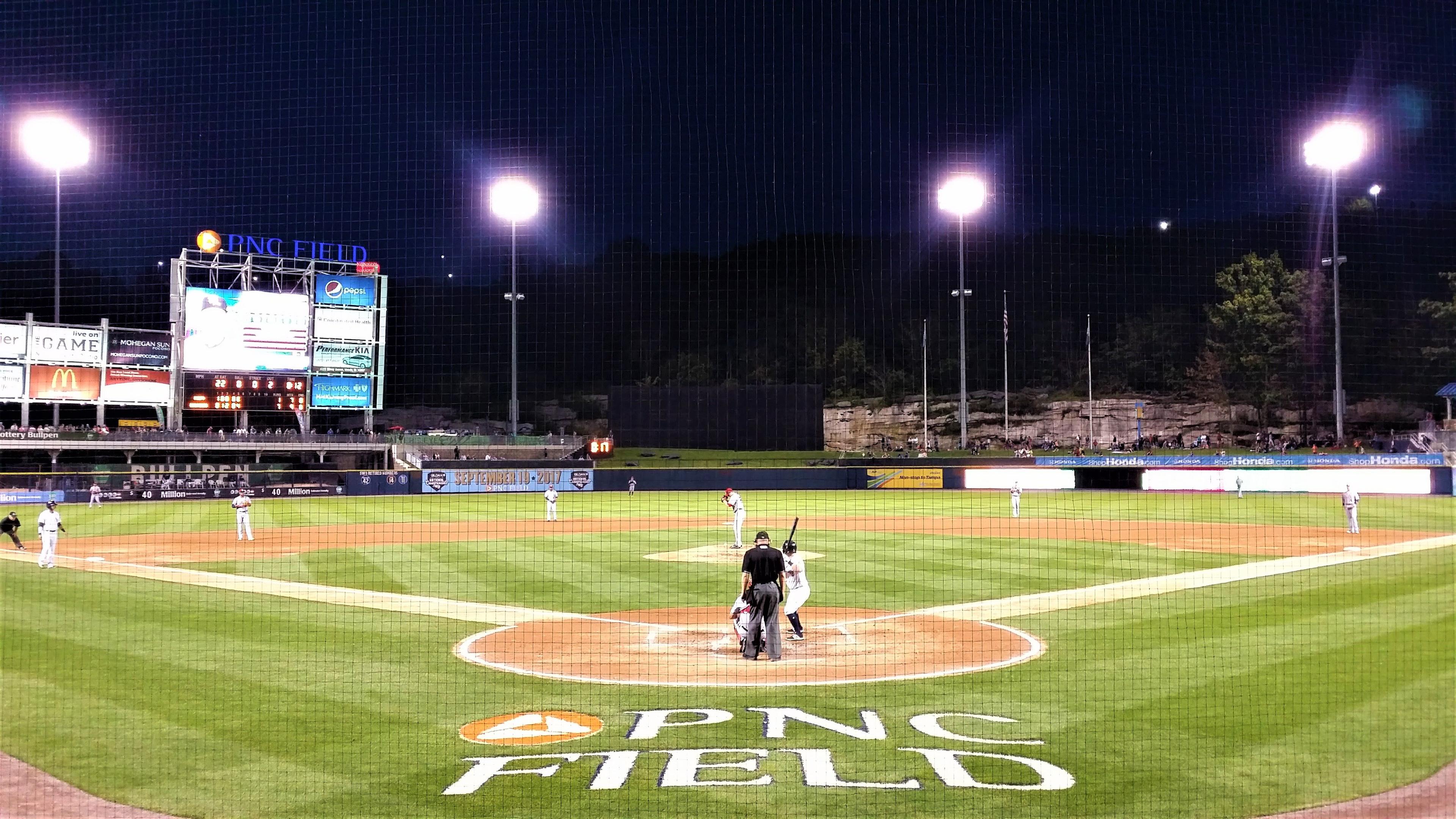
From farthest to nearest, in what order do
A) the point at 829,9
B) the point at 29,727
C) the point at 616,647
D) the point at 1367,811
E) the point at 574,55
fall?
the point at 574,55 → the point at 829,9 → the point at 616,647 → the point at 29,727 → the point at 1367,811

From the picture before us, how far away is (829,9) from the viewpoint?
70.0 meters

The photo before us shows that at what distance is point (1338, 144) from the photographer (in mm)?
49250

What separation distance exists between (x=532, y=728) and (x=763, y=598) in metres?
3.73

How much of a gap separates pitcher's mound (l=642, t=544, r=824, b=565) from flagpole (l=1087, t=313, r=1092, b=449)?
40205 millimetres

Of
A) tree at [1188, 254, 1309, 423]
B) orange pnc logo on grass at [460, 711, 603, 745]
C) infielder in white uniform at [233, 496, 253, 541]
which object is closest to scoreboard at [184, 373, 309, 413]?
infielder in white uniform at [233, 496, 253, 541]

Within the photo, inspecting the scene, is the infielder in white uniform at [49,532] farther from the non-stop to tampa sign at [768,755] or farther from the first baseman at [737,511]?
the non-stop to tampa sign at [768,755]

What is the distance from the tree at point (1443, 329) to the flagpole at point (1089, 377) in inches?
794

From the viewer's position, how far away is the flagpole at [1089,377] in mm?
63706

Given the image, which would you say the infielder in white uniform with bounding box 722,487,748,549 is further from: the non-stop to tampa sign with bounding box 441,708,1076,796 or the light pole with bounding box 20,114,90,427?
the light pole with bounding box 20,114,90,427

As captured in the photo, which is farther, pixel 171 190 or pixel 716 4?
pixel 171 190

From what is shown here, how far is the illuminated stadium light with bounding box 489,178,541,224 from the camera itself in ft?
196

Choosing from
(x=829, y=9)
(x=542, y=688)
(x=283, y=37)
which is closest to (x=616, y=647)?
(x=542, y=688)

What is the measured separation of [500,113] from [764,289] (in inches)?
958

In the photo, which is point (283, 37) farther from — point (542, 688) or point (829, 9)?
point (542, 688)
